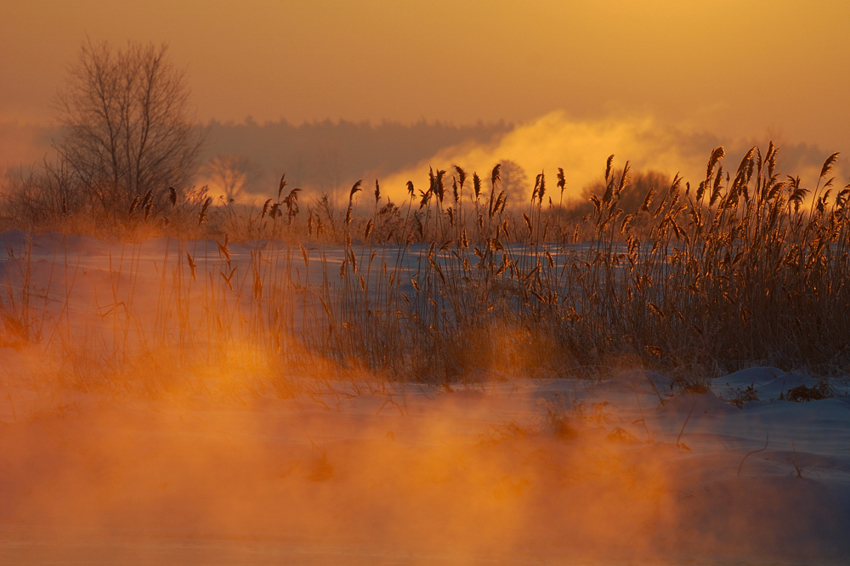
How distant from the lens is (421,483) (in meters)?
2.06

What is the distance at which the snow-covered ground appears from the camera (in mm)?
1719

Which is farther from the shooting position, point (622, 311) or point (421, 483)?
point (622, 311)

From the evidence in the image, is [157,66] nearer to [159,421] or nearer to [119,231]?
[119,231]

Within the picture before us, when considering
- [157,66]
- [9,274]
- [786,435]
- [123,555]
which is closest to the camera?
[123,555]

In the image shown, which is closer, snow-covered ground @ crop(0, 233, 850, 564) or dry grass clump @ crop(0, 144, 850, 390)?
snow-covered ground @ crop(0, 233, 850, 564)

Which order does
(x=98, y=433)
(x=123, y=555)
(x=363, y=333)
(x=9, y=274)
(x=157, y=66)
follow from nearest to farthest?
(x=123, y=555), (x=98, y=433), (x=363, y=333), (x=9, y=274), (x=157, y=66)

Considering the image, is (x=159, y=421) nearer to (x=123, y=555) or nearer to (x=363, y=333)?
(x=123, y=555)

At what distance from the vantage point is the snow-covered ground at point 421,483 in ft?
5.64

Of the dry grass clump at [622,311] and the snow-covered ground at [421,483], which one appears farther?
the dry grass clump at [622,311]

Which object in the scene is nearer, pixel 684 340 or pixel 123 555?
pixel 123 555

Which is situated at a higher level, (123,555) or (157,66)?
(157,66)

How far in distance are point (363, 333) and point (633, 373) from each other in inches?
71.5

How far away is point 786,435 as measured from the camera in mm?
2637

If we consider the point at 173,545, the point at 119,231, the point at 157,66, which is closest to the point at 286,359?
the point at 173,545
